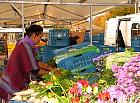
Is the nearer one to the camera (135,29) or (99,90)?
(99,90)

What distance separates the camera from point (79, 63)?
6215mm

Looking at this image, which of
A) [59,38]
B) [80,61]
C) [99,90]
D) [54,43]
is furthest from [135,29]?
[99,90]

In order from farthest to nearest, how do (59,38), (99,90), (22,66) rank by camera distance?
(59,38) → (22,66) → (99,90)

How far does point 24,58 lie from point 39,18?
39.5 ft

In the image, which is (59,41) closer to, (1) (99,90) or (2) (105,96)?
(1) (99,90)

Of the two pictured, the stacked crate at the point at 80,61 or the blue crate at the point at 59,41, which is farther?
the blue crate at the point at 59,41

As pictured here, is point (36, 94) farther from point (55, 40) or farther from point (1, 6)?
point (1, 6)

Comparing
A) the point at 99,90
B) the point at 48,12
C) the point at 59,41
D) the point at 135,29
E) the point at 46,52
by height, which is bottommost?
the point at 46,52

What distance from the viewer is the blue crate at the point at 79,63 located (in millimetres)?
6098

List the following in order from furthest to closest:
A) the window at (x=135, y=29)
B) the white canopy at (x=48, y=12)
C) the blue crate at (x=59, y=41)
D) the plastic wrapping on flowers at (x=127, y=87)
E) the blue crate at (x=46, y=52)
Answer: the white canopy at (x=48, y=12) < the window at (x=135, y=29) < the blue crate at (x=59, y=41) < the blue crate at (x=46, y=52) < the plastic wrapping on flowers at (x=127, y=87)

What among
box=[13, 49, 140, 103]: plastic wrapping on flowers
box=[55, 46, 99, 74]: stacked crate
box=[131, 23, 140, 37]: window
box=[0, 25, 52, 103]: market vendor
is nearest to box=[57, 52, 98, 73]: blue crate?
box=[55, 46, 99, 74]: stacked crate

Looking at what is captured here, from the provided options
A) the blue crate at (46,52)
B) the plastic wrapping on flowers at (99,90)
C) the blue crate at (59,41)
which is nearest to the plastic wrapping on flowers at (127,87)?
the plastic wrapping on flowers at (99,90)

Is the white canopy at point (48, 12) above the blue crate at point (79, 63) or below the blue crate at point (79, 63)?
above

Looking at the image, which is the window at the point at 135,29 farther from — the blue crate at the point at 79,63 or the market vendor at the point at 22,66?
the market vendor at the point at 22,66
